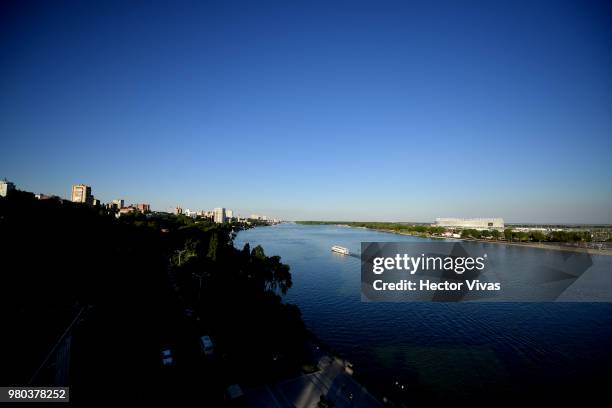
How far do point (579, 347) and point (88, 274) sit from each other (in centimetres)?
2642

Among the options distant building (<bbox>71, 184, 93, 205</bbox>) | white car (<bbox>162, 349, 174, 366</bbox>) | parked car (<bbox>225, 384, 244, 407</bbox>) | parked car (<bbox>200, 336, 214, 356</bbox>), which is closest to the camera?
parked car (<bbox>225, 384, 244, 407</bbox>)

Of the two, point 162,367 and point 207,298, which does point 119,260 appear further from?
point 162,367

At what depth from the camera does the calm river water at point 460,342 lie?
12.0 metres

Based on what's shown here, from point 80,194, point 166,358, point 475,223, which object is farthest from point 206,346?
point 475,223

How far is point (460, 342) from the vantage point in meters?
15.6

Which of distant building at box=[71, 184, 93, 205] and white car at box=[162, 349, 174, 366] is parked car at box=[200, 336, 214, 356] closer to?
white car at box=[162, 349, 174, 366]

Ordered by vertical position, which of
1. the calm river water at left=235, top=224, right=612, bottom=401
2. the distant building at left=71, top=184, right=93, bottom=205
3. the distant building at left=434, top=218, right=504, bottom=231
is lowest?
the calm river water at left=235, top=224, right=612, bottom=401

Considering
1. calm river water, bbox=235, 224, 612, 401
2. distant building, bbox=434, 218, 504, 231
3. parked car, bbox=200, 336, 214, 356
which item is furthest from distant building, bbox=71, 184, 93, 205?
distant building, bbox=434, 218, 504, 231

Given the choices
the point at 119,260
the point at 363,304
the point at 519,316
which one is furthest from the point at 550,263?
the point at 119,260

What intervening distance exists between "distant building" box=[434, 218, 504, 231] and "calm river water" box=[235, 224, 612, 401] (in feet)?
286

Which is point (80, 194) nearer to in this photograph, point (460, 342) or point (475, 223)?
point (460, 342)

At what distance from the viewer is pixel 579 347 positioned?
15.4 meters

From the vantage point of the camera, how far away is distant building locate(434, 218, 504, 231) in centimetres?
9975

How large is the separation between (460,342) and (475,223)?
10300 centimetres
